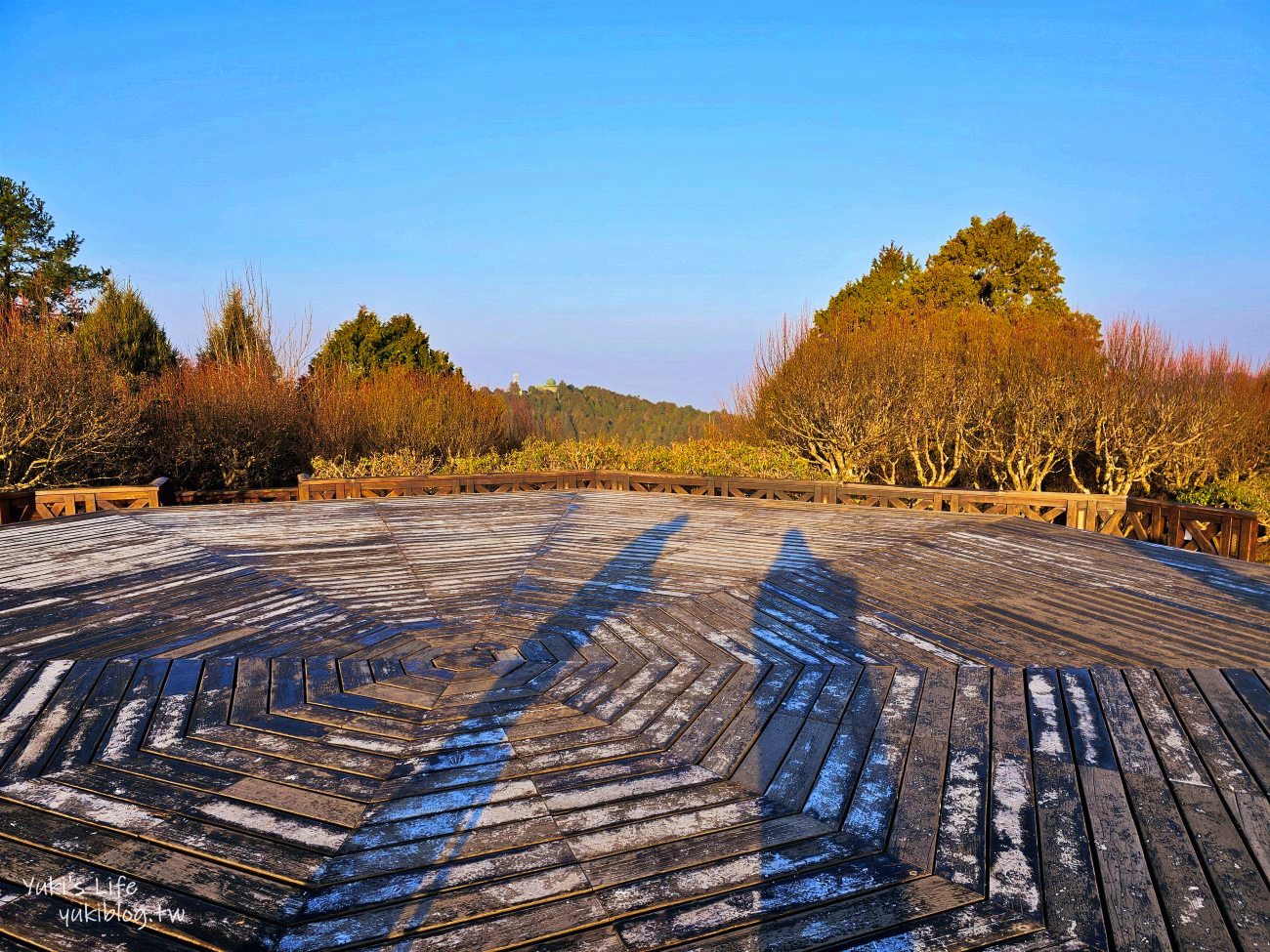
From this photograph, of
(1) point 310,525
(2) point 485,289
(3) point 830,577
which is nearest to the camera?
(3) point 830,577

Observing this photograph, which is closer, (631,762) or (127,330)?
(631,762)

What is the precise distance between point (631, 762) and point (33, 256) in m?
27.0

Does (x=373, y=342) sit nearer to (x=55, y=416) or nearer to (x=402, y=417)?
(x=402, y=417)

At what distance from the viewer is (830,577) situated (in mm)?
5062

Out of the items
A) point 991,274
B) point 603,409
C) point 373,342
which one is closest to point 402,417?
point 373,342

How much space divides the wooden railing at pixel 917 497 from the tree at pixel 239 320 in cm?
851

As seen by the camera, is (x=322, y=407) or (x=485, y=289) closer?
(x=322, y=407)

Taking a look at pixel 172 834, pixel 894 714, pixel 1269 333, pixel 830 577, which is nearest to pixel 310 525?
pixel 830 577

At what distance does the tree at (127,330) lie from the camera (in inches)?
696

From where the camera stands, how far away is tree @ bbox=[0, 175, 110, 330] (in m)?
21.1

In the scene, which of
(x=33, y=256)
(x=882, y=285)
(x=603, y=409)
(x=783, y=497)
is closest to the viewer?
(x=783, y=497)

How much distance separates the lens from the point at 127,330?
18.1 m

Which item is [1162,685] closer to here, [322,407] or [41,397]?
[41,397]

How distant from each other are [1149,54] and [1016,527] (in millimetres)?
8498
